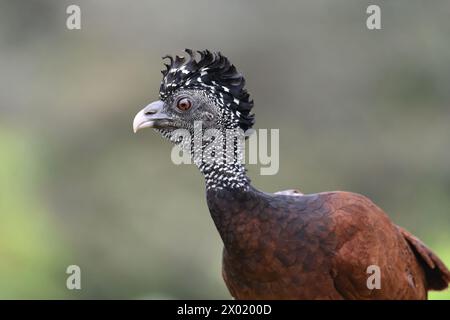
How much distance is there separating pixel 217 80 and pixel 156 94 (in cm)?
478

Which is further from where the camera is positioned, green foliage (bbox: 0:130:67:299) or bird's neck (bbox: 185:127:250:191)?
green foliage (bbox: 0:130:67:299)

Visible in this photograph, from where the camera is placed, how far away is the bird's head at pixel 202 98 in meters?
3.77

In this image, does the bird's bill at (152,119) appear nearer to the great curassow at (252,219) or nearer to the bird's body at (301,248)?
the great curassow at (252,219)

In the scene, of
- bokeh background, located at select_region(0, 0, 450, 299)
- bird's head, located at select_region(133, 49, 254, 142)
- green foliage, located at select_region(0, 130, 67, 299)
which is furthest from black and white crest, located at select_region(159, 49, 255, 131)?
bokeh background, located at select_region(0, 0, 450, 299)

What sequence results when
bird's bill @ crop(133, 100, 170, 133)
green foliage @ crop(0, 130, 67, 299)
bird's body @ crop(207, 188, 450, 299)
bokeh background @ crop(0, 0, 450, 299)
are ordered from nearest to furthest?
1. bird's body @ crop(207, 188, 450, 299)
2. bird's bill @ crop(133, 100, 170, 133)
3. green foliage @ crop(0, 130, 67, 299)
4. bokeh background @ crop(0, 0, 450, 299)

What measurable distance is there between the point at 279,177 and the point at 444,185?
6.89 feet

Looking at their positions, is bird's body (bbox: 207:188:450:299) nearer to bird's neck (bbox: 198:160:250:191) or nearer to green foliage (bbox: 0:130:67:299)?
bird's neck (bbox: 198:160:250:191)

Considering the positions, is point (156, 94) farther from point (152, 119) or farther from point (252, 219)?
point (252, 219)

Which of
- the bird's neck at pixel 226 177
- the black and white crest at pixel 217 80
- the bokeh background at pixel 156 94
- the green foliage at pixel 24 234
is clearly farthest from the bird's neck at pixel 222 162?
the bokeh background at pixel 156 94

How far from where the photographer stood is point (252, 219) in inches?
148

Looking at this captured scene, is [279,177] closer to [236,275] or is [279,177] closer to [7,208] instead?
[7,208]

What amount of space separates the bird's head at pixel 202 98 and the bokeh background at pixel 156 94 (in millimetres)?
4149

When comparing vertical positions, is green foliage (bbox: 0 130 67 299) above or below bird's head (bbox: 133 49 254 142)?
below

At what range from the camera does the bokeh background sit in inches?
318
